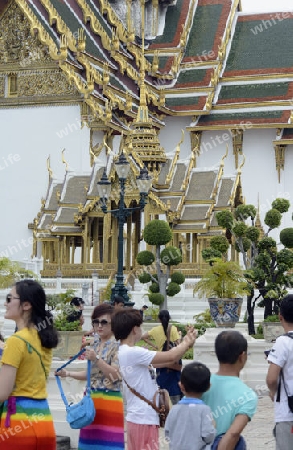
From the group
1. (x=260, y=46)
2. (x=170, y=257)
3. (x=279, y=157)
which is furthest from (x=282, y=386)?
(x=260, y=46)

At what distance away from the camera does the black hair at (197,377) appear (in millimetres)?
4707

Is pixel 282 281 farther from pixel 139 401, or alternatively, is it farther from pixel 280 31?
pixel 280 31

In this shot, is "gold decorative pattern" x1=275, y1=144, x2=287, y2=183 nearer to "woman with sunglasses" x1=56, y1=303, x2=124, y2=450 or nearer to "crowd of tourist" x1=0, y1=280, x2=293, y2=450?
"woman with sunglasses" x1=56, y1=303, x2=124, y2=450

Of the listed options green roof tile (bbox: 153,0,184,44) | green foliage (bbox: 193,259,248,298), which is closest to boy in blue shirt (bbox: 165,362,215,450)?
green foliage (bbox: 193,259,248,298)

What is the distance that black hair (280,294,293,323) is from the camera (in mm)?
5324

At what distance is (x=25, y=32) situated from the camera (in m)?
27.5

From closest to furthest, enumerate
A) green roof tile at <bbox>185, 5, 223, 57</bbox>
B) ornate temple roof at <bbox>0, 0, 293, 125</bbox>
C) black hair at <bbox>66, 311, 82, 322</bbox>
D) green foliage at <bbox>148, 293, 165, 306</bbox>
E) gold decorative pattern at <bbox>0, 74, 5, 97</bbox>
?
black hair at <bbox>66, 311, 82, 322</bbox>, green foliage at <bbox>148, 293, 165, 306</bbox>, ornate temple roof at <bbox>0, 0, 293, 125</bbox>, gold decorative pattern at <bbox>0, 74, 5, 97</bbox>, green roof tile at <bbox>185, 5, 223, 57</bbox>

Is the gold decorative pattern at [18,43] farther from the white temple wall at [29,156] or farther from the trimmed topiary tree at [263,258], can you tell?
the trimmed topiary tree at [263,258]

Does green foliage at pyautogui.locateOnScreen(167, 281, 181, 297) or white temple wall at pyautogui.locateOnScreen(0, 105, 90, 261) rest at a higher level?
white temple wall at pyautogui.locateOnScreen(0, 105, 90, 261)

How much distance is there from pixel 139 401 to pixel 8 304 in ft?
3.92

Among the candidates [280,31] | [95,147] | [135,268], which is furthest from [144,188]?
[280,31]

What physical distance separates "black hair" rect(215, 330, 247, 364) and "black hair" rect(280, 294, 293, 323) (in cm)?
58

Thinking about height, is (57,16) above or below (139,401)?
above

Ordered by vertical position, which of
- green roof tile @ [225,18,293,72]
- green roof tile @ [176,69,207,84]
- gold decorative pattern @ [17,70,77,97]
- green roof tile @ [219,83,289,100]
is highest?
green roof tile @ [225,18,293,72]
